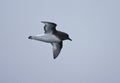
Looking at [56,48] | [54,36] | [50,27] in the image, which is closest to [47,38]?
[54,36]

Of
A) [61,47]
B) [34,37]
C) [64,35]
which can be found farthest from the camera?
[61,47]

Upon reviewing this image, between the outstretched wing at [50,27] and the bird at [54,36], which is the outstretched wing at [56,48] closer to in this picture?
the bird at [54,36]

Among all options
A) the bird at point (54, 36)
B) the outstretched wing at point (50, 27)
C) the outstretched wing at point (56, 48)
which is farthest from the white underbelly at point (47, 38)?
the outstretched wing at point (56, 48)

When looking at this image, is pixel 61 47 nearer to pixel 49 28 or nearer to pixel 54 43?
pixel 54 43

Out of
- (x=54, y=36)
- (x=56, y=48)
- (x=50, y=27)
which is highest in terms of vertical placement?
(x=50, y=27)

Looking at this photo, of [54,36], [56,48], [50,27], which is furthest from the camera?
[56,48]

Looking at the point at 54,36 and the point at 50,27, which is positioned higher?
the point at 50,27

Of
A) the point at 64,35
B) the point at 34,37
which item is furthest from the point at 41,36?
the point at 64,35

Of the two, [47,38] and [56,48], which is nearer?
[47,38]

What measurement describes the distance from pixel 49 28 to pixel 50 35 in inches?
20.0

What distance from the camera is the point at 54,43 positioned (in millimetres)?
12398

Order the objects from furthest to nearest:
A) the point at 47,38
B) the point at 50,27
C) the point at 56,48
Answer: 1. the point at 56,48
2. the point at 50,27
3. the point at 47,38

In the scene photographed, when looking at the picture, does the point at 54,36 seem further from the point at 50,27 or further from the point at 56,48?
the point at 56,48

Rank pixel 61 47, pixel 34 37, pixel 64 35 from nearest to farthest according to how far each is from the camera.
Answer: pixel 34 37 < pixel 64 35 < pixel 61 47
